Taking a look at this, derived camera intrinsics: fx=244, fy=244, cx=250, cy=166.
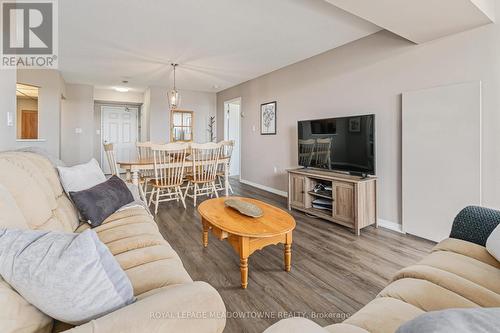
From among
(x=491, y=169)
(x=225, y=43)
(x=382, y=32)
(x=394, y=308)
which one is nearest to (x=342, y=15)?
(x=382, y=32)

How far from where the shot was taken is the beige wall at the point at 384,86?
224 centimetres

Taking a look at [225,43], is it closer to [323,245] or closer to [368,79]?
[368,79]

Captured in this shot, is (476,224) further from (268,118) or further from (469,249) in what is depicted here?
(268,118)

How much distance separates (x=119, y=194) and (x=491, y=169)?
11.1ft

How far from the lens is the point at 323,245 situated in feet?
8.36

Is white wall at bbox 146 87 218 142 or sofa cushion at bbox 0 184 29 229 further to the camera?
white wall at bbox 146 87 218 142

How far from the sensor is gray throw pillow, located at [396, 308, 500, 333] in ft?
1.61

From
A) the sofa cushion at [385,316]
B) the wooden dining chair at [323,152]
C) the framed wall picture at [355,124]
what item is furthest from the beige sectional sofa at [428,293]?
the wooden dining chair at [323,152]

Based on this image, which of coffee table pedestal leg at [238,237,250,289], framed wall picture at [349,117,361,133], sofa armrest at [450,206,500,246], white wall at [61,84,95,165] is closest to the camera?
sofa armrest at [450,206,500,246]

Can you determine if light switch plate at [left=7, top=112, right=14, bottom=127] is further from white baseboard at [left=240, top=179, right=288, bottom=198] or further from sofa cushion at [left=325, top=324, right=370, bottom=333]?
white baseboard at [left=240, top=179, right=288, bottom=198]

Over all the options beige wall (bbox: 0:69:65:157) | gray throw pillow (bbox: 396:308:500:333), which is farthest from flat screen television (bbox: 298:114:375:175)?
beige wall (bbox: 0:69:65:157)

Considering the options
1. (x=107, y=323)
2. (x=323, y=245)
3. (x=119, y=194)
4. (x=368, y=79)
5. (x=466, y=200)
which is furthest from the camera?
(x=368, y=79)

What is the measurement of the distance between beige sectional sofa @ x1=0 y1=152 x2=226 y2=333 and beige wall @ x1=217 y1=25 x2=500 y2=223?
2732mm

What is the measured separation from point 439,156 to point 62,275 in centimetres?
313
